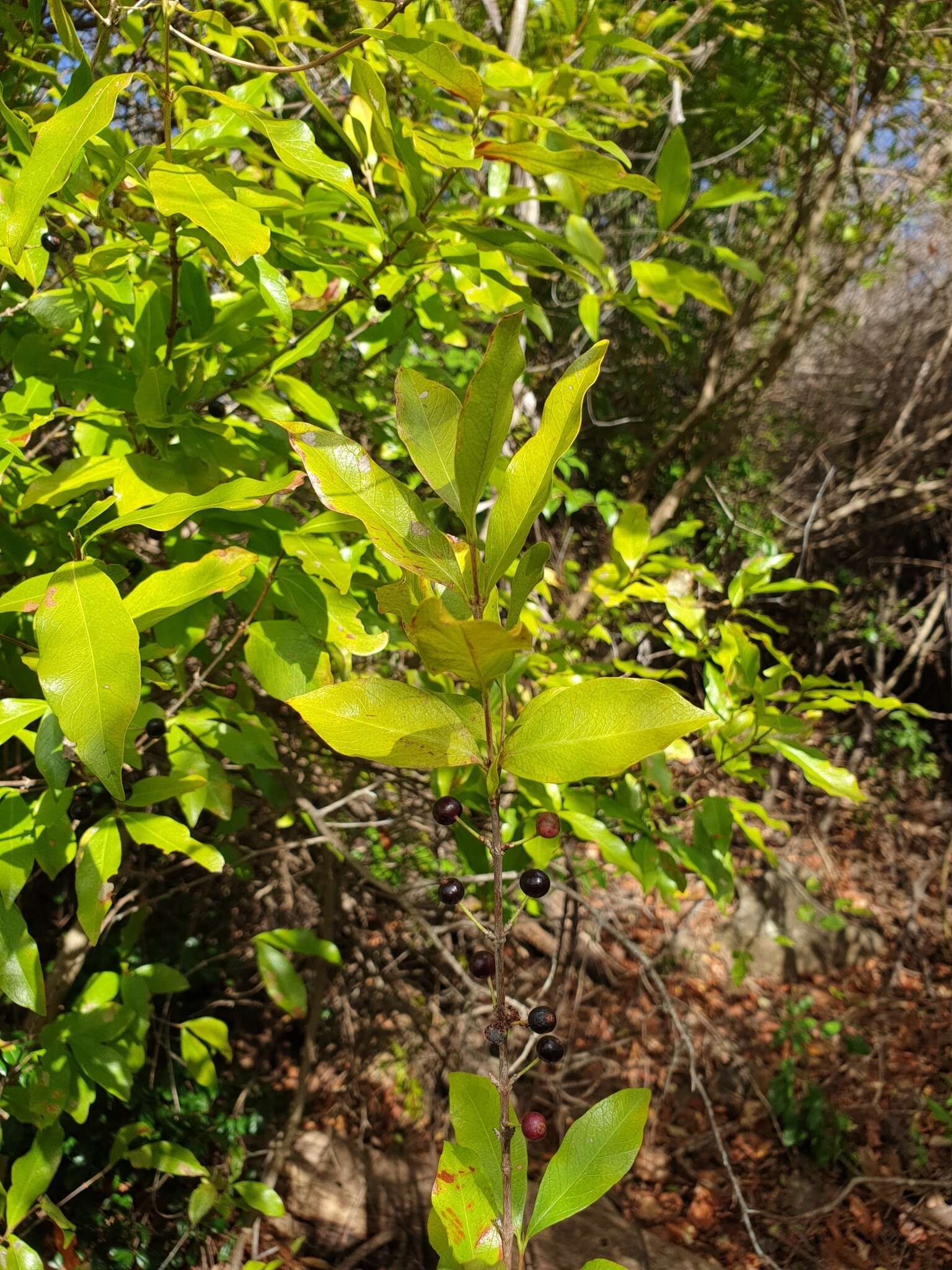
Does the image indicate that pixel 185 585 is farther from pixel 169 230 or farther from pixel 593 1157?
pixel 593 1157

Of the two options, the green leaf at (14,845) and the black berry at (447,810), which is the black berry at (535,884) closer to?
the black berry at (447,810)

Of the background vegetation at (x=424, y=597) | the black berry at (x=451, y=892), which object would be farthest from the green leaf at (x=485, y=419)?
the black berry at (x=451, y=892)

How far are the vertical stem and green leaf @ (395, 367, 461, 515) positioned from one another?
48 centimetres

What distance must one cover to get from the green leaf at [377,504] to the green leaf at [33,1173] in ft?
4.30

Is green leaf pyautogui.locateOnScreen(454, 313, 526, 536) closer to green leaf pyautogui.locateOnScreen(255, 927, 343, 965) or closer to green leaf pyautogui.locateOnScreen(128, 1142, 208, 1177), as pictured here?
green leaf pyautogui.locateOnScreen(255, 927, 343, 965)

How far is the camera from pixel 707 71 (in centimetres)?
549

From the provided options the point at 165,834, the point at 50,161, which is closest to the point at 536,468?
the point at 50,161

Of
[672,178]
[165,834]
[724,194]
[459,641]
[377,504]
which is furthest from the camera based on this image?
[724,194]

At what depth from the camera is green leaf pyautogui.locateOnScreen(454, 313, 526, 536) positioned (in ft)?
2.02

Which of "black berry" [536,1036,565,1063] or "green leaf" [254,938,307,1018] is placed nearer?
"black berry" [536,1036,565,1063]

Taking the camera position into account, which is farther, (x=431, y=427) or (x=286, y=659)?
(x=286, y=659)

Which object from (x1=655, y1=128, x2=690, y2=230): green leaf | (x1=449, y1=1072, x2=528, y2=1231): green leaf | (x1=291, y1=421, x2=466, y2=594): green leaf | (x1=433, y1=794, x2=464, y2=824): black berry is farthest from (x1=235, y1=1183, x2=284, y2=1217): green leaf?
(x1=655, y1=128, x2=690, y2=230): green leaf

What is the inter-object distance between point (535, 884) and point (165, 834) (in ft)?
2.25

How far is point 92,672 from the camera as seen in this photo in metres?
0.76
